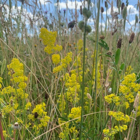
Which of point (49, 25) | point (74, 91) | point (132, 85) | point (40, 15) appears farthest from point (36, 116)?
point (49, 25)

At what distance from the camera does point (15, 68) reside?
839mm

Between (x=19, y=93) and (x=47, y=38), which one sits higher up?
(x=47, y=38)

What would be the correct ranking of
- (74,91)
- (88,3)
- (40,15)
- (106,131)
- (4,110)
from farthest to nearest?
(40,15) → (74,91) → (4,110) → (106,131) → (88,3)

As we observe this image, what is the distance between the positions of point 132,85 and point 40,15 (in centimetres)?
136

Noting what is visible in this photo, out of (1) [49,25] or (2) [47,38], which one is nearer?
(2) [47,38]

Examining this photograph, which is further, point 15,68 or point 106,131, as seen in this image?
point 15,68

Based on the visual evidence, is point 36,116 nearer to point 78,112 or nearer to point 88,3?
point 78,112

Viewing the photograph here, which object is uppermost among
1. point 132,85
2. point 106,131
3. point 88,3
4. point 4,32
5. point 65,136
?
point 88,3

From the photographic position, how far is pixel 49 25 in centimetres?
226

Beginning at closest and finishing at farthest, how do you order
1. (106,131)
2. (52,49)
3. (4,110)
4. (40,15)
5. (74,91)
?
1. (106,131)
2. (4,110)
3. (74,91)
4. (52,49)
5. (40,15)

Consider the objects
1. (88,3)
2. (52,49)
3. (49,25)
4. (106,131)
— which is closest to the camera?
(88,3)

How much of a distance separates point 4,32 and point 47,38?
3.35 feet

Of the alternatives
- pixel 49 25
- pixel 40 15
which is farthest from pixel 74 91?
pixel 49 25

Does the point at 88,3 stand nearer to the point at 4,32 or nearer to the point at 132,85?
the point at 132,85
